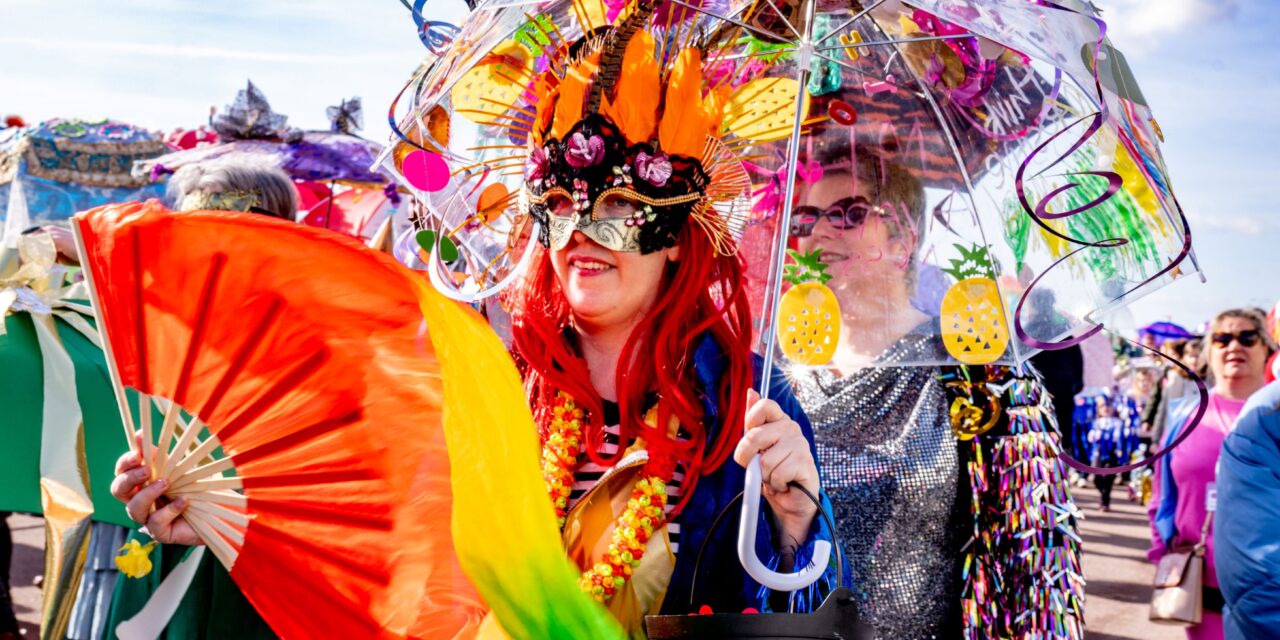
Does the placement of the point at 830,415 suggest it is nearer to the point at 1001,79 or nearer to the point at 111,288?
the point at 1001,79

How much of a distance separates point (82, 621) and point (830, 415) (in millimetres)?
2022

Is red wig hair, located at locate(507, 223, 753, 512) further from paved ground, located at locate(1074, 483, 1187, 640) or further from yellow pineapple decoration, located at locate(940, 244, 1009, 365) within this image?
paved ground, located at locate(1074, 483, 1187, 640)

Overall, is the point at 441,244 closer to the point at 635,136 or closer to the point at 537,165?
the point at 537,165

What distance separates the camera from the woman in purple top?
4352 mm

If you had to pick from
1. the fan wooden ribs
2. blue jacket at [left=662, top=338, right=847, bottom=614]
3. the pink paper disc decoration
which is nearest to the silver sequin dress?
blue jacket at [left=662, top=338, right=847, bottom=614]

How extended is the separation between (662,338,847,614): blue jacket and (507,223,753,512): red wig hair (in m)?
0.02

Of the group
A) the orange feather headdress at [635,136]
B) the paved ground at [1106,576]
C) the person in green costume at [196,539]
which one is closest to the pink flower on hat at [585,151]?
the orange feather headdress at [635,136]

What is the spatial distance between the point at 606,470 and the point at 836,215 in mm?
1109

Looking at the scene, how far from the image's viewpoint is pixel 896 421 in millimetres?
2936

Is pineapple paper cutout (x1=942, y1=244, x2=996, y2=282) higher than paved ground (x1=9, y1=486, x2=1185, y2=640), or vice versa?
pineapple paper cutout (x1=942, y1=244, x2=996, y2=282)

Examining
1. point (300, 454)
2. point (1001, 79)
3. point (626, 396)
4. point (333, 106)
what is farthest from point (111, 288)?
point (333, 106)

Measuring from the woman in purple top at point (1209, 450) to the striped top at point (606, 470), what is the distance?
2972 millimetres

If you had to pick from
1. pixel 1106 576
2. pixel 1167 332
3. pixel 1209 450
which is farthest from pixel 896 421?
pixel 1167 332

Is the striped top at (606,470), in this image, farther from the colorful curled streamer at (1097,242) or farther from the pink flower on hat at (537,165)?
the colorful curled streamer at (1097,242)
